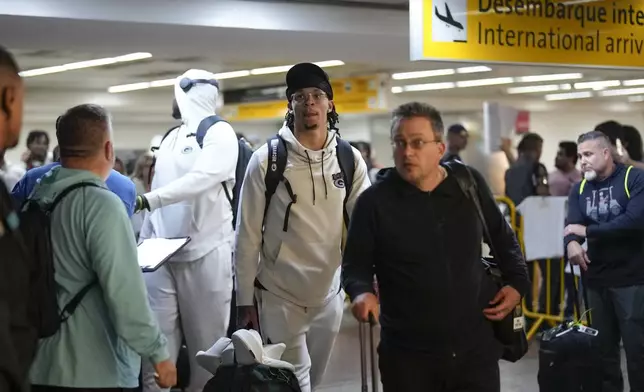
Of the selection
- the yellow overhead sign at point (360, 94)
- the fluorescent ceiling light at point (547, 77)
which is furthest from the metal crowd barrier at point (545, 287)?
the yellow overhead sign at point (360, 94)

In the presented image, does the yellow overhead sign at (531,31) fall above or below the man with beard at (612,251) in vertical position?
above

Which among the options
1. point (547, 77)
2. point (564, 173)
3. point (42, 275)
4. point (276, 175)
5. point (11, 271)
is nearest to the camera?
point (11, 271)

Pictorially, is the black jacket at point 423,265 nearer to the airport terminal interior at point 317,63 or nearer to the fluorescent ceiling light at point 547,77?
the airport terminal interior at point 317,63

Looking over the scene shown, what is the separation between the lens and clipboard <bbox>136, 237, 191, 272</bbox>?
192 inches

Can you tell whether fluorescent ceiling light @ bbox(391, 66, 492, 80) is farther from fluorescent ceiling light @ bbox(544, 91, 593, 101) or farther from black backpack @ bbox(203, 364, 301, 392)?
black backpack @ bbox(203, 364, 301, 392)

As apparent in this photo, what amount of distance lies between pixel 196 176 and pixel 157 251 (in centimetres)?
60

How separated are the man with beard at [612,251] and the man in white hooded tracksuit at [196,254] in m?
2.30

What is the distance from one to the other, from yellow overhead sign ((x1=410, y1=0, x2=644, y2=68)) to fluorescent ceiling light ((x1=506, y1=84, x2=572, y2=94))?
48.9 ft

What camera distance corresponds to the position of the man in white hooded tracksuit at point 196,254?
5727 millimetres

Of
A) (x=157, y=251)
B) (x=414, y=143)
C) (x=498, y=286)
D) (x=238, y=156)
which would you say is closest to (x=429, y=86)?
(x=238, y=156)

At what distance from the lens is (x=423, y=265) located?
12.4 ft

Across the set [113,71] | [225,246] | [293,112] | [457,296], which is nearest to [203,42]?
[225,246]

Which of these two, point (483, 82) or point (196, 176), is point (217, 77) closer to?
point (483, 82)

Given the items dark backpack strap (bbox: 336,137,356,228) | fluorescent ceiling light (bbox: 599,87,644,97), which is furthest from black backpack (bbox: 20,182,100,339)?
fluorescent ceiling light (bbox: 599,87,644,97)
